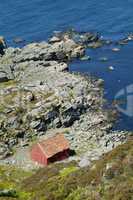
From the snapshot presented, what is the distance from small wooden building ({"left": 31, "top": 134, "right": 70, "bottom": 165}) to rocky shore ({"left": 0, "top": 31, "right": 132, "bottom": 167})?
2.01 metres

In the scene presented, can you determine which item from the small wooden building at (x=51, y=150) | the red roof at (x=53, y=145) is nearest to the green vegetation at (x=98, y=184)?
the small wooden building at (x=51, y=150)

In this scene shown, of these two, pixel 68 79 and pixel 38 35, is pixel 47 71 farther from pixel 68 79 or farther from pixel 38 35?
pixel 38 35

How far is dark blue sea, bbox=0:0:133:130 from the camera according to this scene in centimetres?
12125

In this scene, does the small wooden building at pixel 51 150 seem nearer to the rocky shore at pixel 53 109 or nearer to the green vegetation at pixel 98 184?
the rocky shore at pixel 53 109

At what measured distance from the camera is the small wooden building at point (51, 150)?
3287 inches

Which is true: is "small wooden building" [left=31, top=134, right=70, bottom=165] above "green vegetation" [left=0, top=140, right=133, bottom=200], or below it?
below

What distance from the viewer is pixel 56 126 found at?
312 ft

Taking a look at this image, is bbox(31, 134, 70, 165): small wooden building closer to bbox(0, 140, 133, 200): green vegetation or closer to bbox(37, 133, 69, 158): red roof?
bbox(37, 133, 69, 158): red roof

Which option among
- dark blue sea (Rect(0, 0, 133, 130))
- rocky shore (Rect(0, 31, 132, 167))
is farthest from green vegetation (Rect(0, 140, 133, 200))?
dark blue sea (Rect(0, 0, 133, 130))

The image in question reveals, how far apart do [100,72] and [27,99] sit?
27376mm

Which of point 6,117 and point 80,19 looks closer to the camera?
point 6,117

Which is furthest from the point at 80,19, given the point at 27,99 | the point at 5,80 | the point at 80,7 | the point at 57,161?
the point at 57,161

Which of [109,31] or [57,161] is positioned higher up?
[109,31]

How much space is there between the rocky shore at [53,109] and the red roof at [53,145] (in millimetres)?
1966
